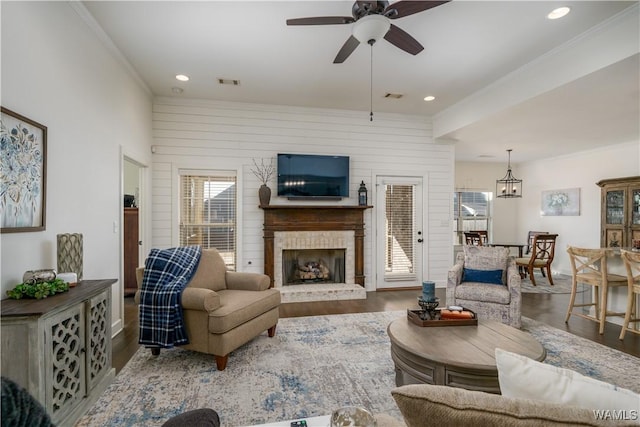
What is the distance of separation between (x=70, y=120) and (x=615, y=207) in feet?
29.2

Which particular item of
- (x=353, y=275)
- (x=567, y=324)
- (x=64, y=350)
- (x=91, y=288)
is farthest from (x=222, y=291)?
(x=567, y=324)

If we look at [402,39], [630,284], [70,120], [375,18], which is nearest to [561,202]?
[630,284]

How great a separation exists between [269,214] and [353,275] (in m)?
1.75

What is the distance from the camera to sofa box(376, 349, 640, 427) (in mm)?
685

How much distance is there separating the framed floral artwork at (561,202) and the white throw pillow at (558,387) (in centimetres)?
857

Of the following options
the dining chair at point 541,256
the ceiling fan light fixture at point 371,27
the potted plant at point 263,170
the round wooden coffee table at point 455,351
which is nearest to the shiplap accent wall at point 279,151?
the potted plant at point 263,170

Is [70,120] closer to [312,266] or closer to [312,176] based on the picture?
[312,176]

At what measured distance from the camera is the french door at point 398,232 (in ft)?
18.9

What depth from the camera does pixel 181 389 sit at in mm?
2406

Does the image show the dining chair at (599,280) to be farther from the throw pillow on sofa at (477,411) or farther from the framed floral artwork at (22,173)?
the framed floral artwork at (22,173)

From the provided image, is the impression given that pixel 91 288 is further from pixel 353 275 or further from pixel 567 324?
pixel 567 324

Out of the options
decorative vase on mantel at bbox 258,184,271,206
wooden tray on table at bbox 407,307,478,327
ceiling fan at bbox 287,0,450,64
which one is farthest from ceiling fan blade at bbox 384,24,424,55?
decorative vase on mantel at bbox 258,184,271,206

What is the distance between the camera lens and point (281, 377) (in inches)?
101

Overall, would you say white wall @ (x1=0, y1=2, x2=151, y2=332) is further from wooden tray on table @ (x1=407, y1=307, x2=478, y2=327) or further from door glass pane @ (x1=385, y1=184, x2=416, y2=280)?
door glass pane @ (x1=385, y1=184, x2=416, y2=280)
